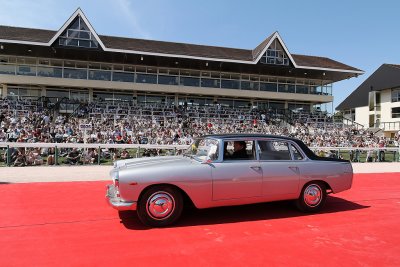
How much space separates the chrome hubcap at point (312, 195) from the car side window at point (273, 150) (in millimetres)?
750

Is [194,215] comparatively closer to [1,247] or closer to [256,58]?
[1,247]

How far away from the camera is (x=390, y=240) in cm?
480

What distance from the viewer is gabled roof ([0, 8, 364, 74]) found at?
2641 centimetres

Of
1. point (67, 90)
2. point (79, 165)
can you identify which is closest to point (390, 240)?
point (79, 165)

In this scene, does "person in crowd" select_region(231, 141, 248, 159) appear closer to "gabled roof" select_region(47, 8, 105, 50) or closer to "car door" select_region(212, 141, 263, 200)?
"car door" select_region(212, 141, 263, 200)

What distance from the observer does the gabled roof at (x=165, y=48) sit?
2641 centimetres

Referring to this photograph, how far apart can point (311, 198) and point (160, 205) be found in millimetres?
3052

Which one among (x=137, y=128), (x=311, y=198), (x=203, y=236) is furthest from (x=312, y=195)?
(x=137, y=128)

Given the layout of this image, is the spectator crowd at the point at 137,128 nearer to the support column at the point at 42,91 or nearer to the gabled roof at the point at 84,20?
the support column at the point at 42,91

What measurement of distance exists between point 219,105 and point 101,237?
26371 millimetres

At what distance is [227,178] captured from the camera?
5.61m

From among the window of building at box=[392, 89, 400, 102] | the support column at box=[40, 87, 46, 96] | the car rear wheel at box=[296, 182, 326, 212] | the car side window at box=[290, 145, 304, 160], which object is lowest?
the car rear wheel at box=[296, 182, 326, 212]

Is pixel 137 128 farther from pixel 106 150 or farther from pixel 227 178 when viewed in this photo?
pixel 227 178

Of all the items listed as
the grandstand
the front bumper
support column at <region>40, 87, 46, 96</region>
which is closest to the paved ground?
the front bumper
